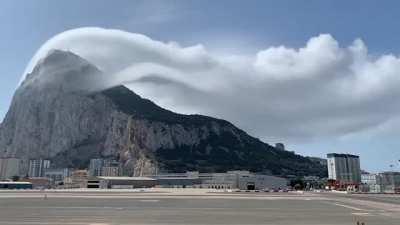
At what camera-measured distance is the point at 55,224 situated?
3372 centimetres

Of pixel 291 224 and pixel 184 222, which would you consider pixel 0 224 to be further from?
pixel 291 224

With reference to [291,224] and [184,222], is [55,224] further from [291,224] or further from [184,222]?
[291,224]

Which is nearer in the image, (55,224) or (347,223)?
(55,224)

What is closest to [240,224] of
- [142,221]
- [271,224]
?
[271,224]

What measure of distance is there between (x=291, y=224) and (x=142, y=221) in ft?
38.7

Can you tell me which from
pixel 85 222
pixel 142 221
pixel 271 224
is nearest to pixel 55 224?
pixel 85 222

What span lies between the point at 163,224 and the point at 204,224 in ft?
10.3

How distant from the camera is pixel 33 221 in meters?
36.1

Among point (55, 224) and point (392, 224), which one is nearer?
point (55, 224)

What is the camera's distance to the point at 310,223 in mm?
35531

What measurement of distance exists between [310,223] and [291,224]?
65.1 inches

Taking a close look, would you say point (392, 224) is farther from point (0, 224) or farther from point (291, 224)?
point (0, 224)

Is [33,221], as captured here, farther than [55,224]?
Yes

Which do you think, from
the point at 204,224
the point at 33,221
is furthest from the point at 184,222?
the point at 33,221
